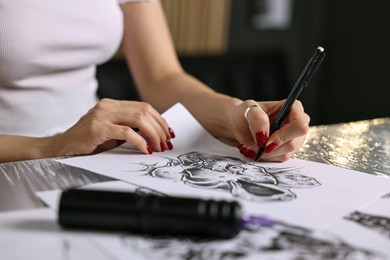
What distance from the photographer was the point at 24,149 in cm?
73

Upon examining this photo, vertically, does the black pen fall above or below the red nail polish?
above

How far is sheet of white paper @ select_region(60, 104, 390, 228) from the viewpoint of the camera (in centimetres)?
52

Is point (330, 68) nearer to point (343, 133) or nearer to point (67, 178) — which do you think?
point (343, 133)

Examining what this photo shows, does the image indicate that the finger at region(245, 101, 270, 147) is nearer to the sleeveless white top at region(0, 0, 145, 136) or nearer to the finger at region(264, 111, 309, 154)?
the finger at region(264, 111, 309, 154)

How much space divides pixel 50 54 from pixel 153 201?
0.58 metres

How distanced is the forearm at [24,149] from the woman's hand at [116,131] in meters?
0.02

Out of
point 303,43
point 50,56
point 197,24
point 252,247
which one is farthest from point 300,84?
point 303,43

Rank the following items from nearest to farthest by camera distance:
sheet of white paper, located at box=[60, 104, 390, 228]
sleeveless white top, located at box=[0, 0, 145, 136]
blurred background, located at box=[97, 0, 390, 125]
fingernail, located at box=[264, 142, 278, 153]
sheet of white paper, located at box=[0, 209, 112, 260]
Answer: sheet of white paper, located at box=[0, 209, 112, 260]
sheet of white paper, located at box=[60, 104, 390, 228]
fingernail, located at box=[264, 142, 278, 153]
sleeveless white top, located at box=[0, 0, 145, 136]
blurred background, located at box=[97, 0, 390, 125]

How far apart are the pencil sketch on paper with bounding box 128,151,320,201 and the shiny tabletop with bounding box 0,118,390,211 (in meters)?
0.08

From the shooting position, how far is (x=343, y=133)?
0.89m

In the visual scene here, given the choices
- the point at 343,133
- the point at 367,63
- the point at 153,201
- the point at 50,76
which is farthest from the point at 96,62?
the point at 367,63

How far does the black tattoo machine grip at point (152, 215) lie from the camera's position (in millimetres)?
430

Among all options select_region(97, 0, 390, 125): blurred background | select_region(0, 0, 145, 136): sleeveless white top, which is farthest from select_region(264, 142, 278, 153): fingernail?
select_region(97, 0, 390, 125): blurred background

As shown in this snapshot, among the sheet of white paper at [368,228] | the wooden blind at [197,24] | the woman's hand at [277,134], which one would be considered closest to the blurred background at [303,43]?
the wooden blind at [197,24]
